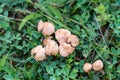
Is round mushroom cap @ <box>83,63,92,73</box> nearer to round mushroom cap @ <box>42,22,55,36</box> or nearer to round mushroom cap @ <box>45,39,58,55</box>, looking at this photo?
round mushroom cap @ <box>45,39,58,55</box>

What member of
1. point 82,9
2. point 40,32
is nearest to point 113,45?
point 82,9

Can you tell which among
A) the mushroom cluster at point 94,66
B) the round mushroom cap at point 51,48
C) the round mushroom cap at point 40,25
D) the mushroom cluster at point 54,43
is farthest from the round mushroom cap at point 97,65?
the round mushroom cap at point 40,25

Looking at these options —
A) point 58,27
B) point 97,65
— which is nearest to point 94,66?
point 97,65

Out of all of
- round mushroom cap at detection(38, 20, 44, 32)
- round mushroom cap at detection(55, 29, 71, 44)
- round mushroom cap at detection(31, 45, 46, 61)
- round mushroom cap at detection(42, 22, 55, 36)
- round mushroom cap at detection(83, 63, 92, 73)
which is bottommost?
round mushroom cap at detection(83, 63, 92, 73)

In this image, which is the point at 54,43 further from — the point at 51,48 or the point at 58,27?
the point at 58,27

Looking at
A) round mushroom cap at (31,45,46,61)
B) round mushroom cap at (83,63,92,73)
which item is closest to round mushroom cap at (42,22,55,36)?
round mushroom cap at (31,45,46,61)

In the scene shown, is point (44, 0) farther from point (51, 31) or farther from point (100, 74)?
point (100, 74)
